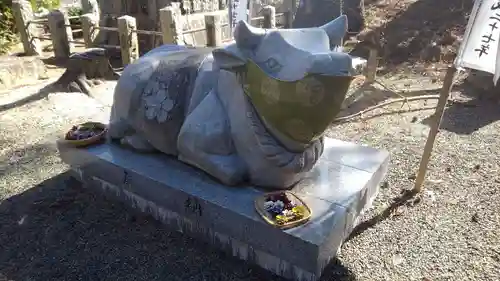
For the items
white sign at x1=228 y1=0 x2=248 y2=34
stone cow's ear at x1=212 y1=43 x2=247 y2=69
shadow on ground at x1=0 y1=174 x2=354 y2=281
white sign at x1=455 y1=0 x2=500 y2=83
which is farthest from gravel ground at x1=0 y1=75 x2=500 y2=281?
white sign at x1=228 y1=0 x2=248 y2=34

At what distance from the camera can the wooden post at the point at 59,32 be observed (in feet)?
28.4

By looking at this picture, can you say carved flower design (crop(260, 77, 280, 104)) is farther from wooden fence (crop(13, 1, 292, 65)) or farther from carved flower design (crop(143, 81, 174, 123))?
wooden fence (crop(13, 1, 292, 65))

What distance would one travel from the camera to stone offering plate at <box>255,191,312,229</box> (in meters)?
2.54

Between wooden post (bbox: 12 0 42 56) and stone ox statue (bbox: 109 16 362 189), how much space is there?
22.9 ft

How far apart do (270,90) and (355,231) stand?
4.85 feet

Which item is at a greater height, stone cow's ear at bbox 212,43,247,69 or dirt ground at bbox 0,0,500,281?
stone cow's ear at bbox 212,43,247,69

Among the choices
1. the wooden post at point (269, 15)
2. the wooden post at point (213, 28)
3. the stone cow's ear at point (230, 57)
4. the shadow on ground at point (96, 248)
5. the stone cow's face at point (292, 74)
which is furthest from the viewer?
the wooden post at point (269, 15)

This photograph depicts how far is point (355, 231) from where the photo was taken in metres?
3.23

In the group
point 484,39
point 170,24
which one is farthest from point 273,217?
point 170,24

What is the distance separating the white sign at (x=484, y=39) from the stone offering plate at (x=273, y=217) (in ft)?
6.01

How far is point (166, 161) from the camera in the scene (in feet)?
11.1

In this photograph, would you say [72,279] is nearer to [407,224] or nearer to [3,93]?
[407,224]

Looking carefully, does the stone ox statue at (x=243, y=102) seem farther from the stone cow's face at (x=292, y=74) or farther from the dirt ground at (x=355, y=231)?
the dirt ground at (x=355, y=231)

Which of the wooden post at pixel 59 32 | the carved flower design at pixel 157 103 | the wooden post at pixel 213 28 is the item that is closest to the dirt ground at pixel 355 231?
the carved flower design at pixel 157 103
